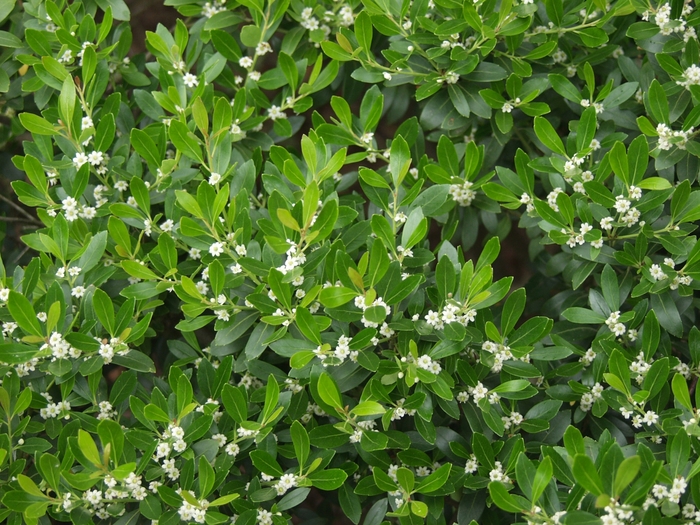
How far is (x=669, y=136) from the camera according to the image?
5.62 ft

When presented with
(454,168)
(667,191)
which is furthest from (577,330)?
(454,168)

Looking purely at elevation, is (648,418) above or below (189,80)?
below

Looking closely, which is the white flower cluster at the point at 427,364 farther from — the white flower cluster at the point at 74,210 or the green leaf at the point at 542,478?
the white flower cluster at the point at 74,210

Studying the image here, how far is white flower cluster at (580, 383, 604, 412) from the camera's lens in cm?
165

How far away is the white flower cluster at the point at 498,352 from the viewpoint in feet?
5.19

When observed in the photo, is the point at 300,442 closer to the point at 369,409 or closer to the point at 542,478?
the point at 369,409

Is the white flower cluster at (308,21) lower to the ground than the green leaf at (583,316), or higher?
higher

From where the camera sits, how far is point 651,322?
1.58 metres

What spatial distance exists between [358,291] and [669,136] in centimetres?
91

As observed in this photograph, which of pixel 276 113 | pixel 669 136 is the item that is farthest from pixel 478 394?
pixel 276 113

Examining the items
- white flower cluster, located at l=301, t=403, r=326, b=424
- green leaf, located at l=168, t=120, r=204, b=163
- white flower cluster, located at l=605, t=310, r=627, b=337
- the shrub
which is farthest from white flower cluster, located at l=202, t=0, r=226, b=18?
white flower cluster, located at l=605, t=310, r=627, b=337

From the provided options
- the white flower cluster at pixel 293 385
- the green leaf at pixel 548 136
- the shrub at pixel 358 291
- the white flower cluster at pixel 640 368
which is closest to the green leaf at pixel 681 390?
Answer: the shrub at pixel 358 291

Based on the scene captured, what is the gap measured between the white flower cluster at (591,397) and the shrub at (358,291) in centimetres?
1

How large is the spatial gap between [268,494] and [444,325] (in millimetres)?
553
